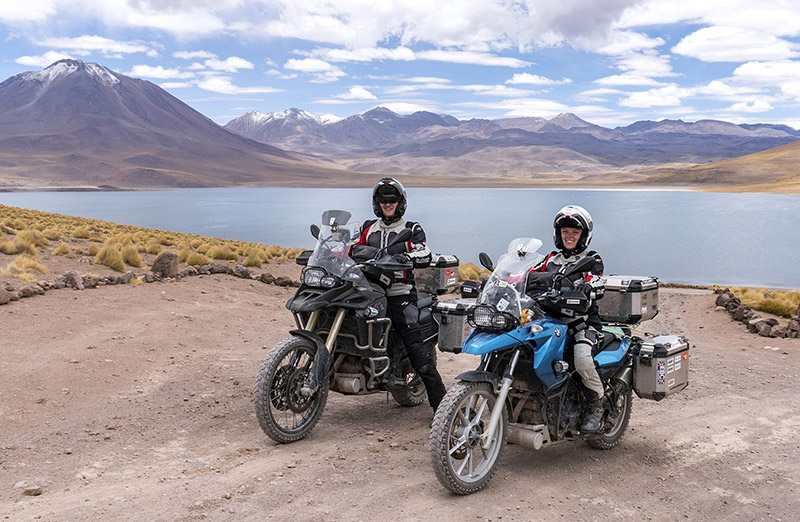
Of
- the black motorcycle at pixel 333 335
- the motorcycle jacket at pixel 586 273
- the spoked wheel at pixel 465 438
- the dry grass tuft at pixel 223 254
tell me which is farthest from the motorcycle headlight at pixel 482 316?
the dry grass tuft at pixel 223 254

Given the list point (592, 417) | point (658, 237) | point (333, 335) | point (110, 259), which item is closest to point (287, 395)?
point (333, 335)

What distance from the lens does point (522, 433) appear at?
453 cm

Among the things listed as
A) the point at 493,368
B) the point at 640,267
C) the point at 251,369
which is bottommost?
the point at 640,267

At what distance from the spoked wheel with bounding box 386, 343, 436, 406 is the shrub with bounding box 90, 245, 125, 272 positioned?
10.1 meters

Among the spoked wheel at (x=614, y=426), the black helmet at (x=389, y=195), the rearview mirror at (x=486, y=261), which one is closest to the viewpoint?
the rearview mirror at (x=486, y=261)

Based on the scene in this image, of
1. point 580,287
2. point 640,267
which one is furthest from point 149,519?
point 640,267

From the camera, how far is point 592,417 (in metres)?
4.93

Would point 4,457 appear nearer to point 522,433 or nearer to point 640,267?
point 522,433

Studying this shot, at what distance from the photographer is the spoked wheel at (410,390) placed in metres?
6.09

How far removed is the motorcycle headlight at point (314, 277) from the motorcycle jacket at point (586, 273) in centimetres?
164

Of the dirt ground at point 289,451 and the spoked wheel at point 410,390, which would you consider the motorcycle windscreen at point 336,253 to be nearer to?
the spoked wheel at point 410,390

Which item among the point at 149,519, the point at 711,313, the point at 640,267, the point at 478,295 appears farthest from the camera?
the point at 640,267

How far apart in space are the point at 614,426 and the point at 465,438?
1.62 meters

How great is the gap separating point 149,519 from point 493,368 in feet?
7.43
